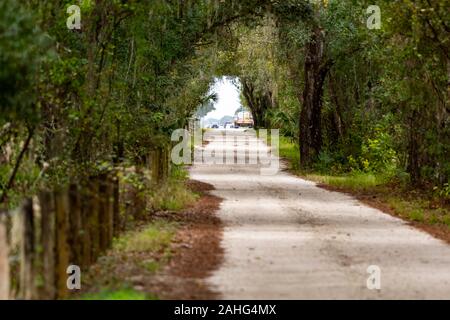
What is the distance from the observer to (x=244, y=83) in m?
83.1

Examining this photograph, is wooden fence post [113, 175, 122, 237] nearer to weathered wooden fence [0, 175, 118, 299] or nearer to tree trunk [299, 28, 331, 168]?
weathered wooden fence [0, 175, 118, 299]

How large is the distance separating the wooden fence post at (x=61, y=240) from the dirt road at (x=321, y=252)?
5.81 feet

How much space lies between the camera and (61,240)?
11203mm

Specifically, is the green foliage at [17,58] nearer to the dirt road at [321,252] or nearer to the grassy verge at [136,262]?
the grassy verge at [136,262]

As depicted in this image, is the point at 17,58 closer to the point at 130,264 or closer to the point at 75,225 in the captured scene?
the point at 75,225

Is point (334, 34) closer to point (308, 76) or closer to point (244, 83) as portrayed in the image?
point (308, 76)

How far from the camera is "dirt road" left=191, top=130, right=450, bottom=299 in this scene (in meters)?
11.6

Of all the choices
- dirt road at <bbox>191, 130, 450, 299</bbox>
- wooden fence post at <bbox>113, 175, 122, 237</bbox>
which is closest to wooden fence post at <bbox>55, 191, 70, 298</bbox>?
dirt road at <bbox>191, 130, 450, 299</bbox>

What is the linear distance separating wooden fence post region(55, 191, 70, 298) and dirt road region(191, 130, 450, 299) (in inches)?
69.7

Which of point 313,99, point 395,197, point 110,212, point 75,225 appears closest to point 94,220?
point 110,212

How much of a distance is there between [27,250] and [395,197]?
52.0 feet

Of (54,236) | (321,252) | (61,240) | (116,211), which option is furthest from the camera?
(116,211)

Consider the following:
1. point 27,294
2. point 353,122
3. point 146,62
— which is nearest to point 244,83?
point 353,122
